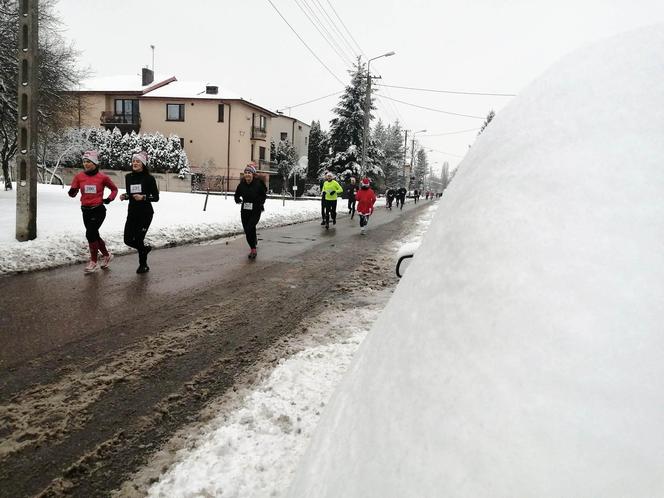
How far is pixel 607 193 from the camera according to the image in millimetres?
866

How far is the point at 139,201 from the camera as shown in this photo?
7141 millimetres

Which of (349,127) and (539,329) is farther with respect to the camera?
(349,127)

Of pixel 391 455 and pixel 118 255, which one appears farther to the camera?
pixel 118 255


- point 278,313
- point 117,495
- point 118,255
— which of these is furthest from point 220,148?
point 117,495

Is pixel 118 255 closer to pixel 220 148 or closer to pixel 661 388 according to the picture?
pixel 661 388

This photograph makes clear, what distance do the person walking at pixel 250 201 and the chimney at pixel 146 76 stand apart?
46.3 m

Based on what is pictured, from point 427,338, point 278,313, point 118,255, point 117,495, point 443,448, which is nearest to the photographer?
point 443,448

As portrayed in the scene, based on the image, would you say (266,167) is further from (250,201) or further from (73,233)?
(73,233)

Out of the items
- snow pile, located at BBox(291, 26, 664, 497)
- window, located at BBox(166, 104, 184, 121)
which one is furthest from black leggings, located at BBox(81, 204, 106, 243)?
window, located at BBox(166, 104, 184, 121)

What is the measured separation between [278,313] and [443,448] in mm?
4504

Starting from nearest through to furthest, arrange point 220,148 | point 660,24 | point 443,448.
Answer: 1. point 443,448
2. point 660,24
3. point 220,148

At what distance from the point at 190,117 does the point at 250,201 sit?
41411mm

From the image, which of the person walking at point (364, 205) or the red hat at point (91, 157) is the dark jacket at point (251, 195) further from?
the person walking at point (364, 205)

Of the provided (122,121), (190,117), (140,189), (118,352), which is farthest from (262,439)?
(122,121)
